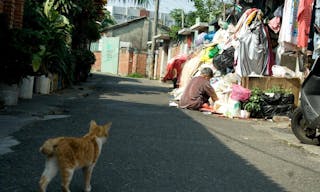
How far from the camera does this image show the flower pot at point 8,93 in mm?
10320

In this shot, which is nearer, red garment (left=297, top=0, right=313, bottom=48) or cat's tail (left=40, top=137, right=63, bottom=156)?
cat's tail (left=40, top=137, right=63, bottom=156)

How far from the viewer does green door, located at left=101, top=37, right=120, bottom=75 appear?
2115 inches

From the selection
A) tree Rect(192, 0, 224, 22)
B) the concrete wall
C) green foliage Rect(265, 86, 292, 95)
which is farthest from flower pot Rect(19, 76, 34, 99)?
the concrete wall

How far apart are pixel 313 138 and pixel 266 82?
522 cm

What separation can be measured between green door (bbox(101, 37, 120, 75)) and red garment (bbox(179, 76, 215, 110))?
39.8 metres

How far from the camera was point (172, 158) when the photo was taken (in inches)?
252

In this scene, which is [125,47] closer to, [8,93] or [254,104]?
[254,104]

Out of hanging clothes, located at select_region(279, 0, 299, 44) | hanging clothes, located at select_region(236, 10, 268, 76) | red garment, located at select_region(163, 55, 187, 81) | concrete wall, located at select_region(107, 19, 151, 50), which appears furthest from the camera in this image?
concrete wall, located at select_region(107, 19, 151, 50)

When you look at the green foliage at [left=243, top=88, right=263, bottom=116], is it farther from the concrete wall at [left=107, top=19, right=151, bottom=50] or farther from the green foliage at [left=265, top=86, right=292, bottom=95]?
the concrete wall at [left=107, top=19, right=151, bottom=50]

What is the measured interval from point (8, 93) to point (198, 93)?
17.9 ft

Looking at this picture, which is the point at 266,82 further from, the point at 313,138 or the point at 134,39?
the point at 134,39

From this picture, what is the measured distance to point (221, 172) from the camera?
5.80 metres

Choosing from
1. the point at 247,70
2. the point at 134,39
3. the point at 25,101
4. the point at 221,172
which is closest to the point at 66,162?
the point at 221,172

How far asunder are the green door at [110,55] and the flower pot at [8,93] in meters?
42.7
